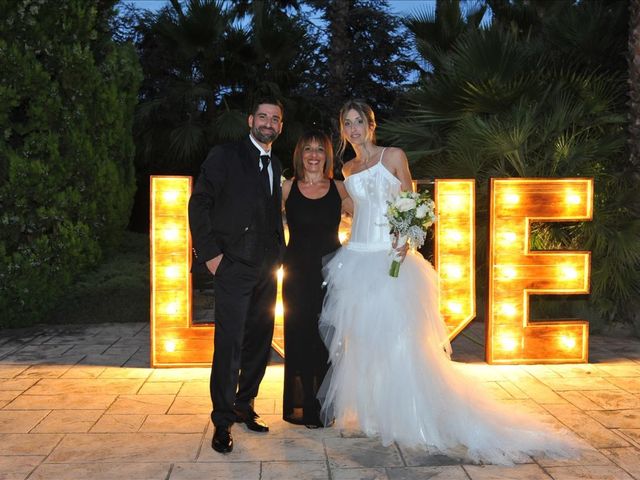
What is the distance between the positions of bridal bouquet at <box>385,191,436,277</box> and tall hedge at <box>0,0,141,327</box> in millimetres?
5237

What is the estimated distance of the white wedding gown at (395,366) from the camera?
14.1 ft

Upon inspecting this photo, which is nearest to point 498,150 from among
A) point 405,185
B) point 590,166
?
point 590,166

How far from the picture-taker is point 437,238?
6453mm

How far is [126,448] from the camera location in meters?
4.34

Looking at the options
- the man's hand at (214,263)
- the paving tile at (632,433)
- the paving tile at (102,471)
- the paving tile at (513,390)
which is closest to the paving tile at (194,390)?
the paving tile at (102,471)

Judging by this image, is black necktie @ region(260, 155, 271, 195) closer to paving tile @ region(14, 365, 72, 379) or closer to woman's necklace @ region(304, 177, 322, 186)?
woman's necklace @ region(304, 177, 322, 186)

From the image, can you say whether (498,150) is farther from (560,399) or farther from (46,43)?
(46,43)

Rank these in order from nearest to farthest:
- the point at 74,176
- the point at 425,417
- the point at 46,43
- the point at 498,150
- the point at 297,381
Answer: the point at 425,417, the point at 297,381, the point at 498,150, the point at 46,43, the point at 74,176

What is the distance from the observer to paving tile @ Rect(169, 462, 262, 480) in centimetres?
389

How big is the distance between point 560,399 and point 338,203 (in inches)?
95.2

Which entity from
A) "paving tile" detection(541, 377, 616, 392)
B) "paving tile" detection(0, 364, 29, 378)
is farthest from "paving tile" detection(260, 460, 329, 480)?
"paving tile" detection(0, 364, 29, 378)

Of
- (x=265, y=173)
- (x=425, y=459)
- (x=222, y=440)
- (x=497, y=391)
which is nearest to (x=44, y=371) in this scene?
(x=222, y=440)

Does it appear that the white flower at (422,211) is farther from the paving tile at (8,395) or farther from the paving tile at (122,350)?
the paving tile at (122,350)

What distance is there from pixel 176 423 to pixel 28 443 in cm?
98
